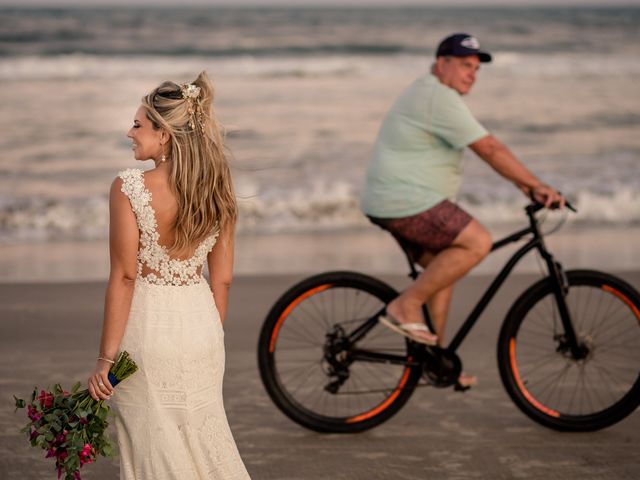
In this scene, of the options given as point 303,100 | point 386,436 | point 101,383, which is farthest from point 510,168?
point 303,100

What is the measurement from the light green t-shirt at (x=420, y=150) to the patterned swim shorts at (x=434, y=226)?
0.03m

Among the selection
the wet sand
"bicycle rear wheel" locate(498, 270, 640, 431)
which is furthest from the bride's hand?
"bicycle rear wheel" locate(498, 270, 640, 431)

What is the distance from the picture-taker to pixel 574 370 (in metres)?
6.44

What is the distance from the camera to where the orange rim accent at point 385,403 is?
5504 mm

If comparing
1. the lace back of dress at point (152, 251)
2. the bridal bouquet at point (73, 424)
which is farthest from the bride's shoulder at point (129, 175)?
the bridal bouquet at point (73, 424)

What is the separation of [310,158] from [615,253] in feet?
27.0

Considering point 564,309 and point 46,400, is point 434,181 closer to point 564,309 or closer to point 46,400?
point 564,309

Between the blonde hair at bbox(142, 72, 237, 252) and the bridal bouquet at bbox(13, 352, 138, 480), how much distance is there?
1.44 ft

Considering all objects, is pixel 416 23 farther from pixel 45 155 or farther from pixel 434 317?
pixel 434 317

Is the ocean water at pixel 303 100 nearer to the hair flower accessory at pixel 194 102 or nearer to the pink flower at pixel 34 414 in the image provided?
the hair flower accessory at pixel 194 102

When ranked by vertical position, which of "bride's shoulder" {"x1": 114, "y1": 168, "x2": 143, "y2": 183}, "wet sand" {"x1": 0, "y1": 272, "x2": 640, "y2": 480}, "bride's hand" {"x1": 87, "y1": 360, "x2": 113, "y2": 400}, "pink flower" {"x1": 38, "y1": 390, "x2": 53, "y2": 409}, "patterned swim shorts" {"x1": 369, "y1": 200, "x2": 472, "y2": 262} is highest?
"bride's shoulder" {"x1": 114, "y1": 168, "x2": 143, "y2": 183}

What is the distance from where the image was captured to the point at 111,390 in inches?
139

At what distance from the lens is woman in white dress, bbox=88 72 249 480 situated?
3527mm

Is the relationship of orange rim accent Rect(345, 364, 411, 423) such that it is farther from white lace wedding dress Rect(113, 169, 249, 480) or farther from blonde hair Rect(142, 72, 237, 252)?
blonde hair Rect(142, 72, 237, 252)
